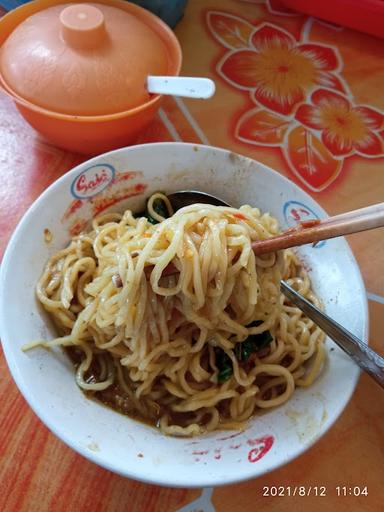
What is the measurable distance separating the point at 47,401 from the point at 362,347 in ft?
2.45

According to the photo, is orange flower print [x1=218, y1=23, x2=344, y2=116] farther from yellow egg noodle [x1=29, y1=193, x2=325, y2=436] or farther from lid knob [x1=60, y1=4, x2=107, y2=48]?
yellow egg noodle [x1=29, y1=193, x2=325, y2=436]

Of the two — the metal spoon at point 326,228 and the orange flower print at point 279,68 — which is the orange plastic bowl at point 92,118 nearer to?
the orange flower print at point 279,68

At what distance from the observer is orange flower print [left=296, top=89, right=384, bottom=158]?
200 cm

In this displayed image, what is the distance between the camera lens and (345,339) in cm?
123

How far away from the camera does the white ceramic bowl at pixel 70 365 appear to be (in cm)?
107

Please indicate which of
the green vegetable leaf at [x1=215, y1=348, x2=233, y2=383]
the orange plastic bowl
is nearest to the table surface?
the orange plastic bowl

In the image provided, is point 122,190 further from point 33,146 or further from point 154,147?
point 33,146

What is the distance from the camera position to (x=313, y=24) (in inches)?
94.0

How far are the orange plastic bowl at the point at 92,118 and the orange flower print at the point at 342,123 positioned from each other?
26.0 inches

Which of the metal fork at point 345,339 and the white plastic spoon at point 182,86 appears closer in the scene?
the metal fork at point 345,339

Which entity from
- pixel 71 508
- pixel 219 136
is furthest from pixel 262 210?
pixel 71 508

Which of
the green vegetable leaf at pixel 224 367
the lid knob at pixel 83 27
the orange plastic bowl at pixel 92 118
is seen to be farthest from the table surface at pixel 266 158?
the lid knob at pixel 83 27

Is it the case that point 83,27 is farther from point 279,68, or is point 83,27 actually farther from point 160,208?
point 279,68
